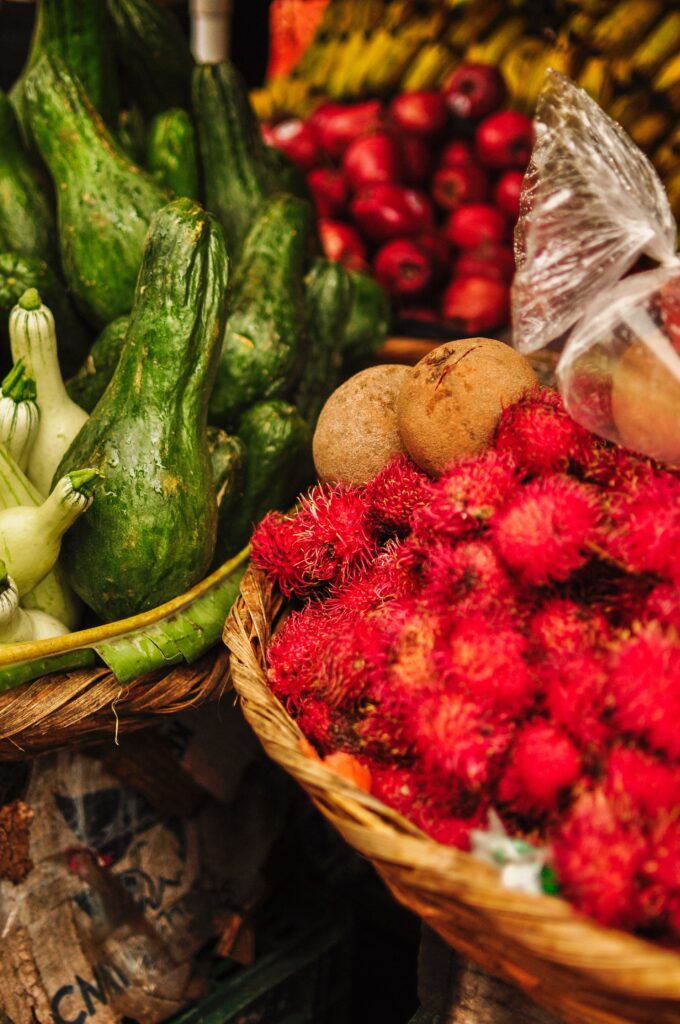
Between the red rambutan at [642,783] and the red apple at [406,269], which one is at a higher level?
the red rambutan at [642,783]

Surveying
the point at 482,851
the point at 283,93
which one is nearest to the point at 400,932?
the point at 482,851

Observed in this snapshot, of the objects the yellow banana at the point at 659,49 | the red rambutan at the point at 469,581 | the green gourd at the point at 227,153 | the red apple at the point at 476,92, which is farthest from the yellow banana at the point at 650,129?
the red rambutan at the point at 469,581

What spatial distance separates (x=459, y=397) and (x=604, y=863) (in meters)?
0.50

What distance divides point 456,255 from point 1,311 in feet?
4.40

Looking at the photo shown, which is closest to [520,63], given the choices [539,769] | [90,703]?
[90,703]

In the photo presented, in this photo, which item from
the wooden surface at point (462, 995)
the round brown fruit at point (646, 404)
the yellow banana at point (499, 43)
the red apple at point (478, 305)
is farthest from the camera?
the yellow banana at point (499, 43)

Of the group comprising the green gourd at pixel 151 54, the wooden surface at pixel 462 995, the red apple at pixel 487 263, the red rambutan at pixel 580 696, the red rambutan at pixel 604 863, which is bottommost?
the wooden surface at pixel 462 995

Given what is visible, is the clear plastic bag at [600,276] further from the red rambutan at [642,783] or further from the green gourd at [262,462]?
the green gourd at [262,462]

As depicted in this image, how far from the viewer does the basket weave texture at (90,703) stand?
3.03 ft

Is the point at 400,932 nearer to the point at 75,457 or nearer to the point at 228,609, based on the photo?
the point at 228,609

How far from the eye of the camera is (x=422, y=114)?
2.35 meters

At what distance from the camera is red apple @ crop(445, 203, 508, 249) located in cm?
216

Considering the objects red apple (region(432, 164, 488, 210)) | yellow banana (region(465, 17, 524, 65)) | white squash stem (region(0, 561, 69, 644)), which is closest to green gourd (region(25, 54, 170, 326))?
white squash stem (region(0, 561, 69, 644))

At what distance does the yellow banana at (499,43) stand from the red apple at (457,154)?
1.35 ft
